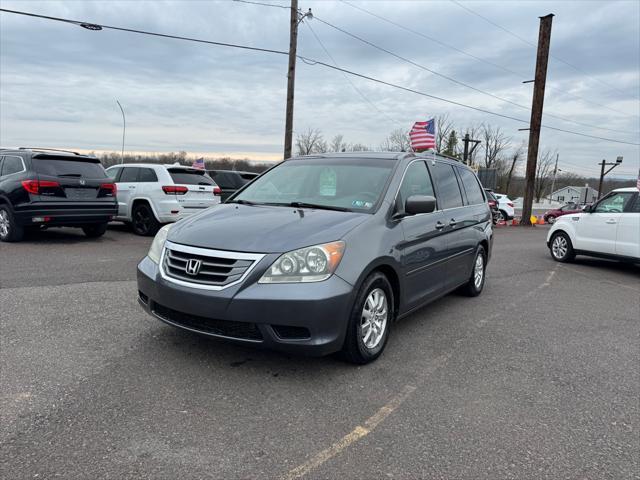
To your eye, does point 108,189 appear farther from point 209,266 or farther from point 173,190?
point 209,266

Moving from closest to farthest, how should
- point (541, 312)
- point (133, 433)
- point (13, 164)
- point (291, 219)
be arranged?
point (133, 433)
point (291, 219)
point (541, 312)
point (13, 164)

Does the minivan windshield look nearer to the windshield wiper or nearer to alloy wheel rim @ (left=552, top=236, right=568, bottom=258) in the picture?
the windshield wiper

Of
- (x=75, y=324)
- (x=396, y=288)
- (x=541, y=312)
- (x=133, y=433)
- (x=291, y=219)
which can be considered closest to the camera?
(x=133, y=433)

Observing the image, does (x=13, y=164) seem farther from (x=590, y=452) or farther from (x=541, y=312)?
(x=590, y=452)

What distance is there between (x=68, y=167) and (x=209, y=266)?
730cm

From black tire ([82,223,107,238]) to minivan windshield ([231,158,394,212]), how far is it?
21.6 feet

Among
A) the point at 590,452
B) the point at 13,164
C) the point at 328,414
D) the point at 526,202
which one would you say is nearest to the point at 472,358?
the point at 590,452

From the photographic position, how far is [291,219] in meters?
3.79

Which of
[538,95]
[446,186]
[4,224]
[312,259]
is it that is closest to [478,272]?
[446,186]

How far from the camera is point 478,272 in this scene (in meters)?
6.50

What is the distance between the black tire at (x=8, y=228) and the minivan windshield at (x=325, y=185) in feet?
20.4

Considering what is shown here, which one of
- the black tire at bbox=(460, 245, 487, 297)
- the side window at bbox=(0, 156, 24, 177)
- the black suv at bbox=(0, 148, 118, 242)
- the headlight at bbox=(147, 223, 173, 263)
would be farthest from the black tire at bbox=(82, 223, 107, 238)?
the black tire at bbox=(460, 245, 487, 297)

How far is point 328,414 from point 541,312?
12.8 ft

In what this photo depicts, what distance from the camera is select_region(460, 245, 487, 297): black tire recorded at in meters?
6.26
